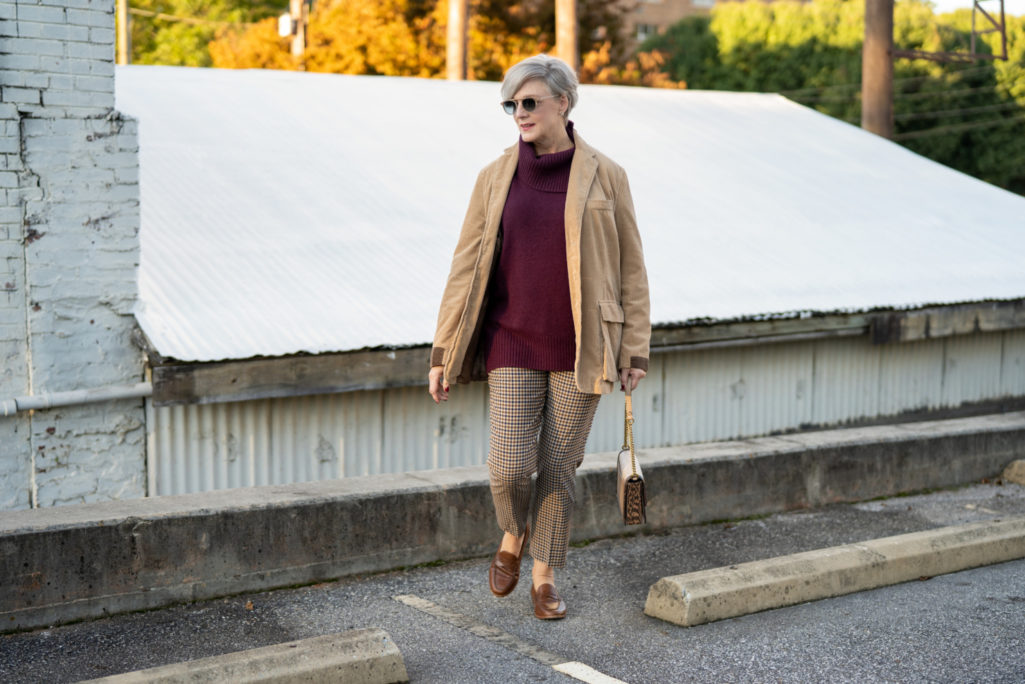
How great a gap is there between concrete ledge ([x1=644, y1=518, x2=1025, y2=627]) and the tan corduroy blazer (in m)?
0.93

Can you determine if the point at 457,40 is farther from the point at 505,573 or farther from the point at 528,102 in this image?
the point at 505,573

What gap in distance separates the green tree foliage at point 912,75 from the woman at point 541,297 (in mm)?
33076

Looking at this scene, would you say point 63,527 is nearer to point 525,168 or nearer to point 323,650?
point 323,650

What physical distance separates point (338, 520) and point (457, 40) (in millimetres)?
16380

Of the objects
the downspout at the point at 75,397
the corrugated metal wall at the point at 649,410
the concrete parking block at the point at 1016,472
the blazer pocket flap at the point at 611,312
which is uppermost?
the blazer pocket flap at the point at 611,312

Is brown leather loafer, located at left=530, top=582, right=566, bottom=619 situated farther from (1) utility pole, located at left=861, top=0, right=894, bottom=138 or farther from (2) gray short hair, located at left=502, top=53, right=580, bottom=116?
(1) utility pole, located at left=861, top=0, right=894, bottom=138

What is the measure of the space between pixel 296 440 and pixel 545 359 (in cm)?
279

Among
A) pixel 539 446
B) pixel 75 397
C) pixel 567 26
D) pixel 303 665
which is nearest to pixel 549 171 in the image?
pixel 539 446

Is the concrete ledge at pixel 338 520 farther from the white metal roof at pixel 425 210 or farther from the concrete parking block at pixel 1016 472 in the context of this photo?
the white metal roof at pixel 425 210

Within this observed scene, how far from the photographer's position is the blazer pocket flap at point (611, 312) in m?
4.08

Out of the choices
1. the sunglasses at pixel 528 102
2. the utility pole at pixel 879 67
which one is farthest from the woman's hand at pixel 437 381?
the utility pole at pixel 879 67

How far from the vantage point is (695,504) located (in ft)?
19.5

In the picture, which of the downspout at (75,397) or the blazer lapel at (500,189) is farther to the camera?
the downspout at (75,397)

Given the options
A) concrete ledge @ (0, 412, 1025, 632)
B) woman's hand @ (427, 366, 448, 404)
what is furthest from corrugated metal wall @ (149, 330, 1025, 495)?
woman's hand @ (427, 366, 448, 404)
